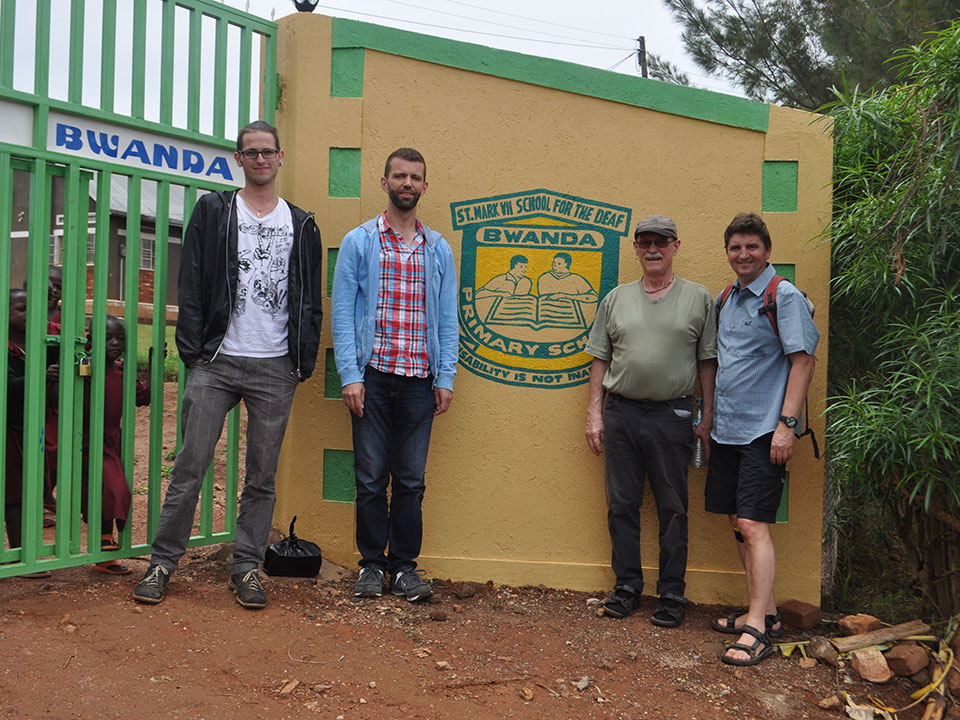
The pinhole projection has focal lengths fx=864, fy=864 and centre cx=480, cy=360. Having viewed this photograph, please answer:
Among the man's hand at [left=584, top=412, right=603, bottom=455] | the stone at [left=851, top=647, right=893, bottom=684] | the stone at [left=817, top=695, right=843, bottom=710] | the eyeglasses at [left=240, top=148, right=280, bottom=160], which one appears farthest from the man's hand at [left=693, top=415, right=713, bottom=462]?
the eyeglasses at [left=240, top=148, right=280, bottom=160]

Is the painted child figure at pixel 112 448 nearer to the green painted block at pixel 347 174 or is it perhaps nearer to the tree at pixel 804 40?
the green painted block at pixel 347 174

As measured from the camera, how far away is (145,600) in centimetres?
392

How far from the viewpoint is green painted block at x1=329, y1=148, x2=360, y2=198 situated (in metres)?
4.68

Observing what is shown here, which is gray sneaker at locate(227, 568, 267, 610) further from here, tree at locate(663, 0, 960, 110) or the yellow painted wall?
tree at locate(663, 0, 960, 110)

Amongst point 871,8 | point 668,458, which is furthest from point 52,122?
point 871,8

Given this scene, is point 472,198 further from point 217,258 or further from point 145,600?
point 145,600

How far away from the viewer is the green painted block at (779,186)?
4617 mm

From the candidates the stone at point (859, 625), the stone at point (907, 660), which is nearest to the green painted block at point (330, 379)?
the stone at point (859, 625)

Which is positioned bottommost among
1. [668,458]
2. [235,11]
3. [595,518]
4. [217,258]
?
[595,518]

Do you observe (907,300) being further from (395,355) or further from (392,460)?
(392,460)

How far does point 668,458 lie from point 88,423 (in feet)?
9.46

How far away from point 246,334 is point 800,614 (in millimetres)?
3111

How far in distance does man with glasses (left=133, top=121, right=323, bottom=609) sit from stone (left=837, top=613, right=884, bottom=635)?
283 cm

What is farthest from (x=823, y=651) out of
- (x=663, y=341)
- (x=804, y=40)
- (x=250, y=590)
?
(x=804, y=40)
